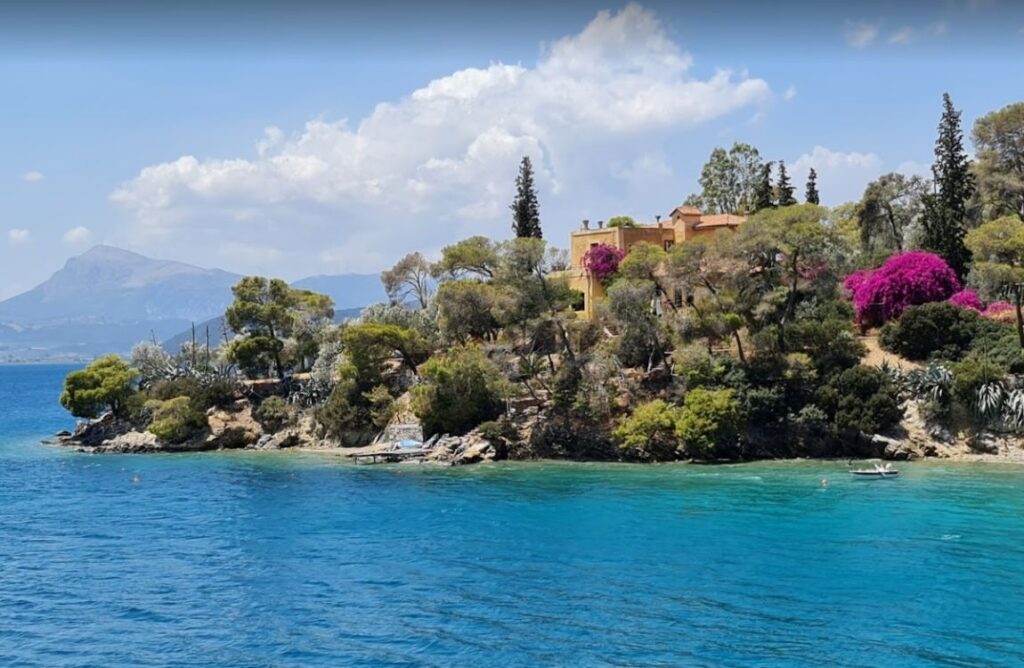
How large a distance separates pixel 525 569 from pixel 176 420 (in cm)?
3769

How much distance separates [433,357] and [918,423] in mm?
28762

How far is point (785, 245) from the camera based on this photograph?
170ft

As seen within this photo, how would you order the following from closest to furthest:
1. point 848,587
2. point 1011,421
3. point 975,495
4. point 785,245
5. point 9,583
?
point 848,587
point 9,583
point 975,495
point 1011,421
point 785,245

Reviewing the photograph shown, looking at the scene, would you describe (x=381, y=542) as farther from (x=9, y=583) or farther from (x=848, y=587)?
(x=848, y=587)

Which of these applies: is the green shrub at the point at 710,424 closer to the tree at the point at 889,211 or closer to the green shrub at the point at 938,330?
the green shrub at the point at 938,330

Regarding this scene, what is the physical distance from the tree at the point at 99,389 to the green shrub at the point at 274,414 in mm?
10971

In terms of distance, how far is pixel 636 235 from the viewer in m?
66.8

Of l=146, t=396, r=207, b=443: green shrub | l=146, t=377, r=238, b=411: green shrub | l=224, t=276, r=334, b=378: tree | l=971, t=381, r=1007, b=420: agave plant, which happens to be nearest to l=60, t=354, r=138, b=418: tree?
l=146, t=377, r=238, b=411: green shrub

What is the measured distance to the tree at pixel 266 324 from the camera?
214 feet

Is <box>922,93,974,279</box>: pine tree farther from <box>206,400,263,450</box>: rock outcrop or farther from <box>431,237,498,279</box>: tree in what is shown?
<box>206,400,263,450</box>: rock outcrop

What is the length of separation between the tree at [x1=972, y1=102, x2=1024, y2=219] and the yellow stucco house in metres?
20.7

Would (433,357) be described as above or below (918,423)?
above

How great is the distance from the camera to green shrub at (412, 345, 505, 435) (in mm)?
52562

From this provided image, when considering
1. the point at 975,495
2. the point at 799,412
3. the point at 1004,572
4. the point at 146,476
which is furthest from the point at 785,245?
the point at 146,476
